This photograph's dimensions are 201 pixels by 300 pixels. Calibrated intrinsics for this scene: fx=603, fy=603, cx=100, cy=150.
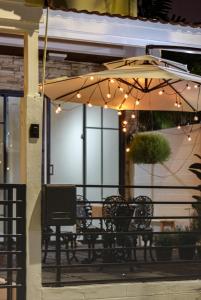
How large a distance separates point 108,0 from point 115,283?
21.8ft

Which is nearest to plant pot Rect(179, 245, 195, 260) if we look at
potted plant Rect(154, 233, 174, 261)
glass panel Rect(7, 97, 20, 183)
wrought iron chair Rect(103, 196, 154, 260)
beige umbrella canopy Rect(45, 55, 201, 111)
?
potted plant Rect(154, 233, 174, 261)

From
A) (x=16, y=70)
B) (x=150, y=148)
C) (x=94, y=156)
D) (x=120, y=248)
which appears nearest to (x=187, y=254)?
(x=120, y=248)

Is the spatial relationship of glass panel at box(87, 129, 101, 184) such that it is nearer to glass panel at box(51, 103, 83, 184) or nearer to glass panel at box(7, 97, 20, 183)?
glass panel at box(51, 103, 83, 184)

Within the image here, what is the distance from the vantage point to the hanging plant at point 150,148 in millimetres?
12070

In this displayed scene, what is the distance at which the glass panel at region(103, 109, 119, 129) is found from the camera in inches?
521

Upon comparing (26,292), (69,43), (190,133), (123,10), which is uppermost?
(123,10)

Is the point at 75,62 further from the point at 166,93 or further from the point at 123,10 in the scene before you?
the point at 166,93

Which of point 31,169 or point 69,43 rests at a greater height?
point 69,43

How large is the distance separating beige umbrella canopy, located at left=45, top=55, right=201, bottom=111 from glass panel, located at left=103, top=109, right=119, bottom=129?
10.6ft

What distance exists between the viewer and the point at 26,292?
22.7 ft

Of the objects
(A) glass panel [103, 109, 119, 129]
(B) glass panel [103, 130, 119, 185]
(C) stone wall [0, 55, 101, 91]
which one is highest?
(C) stone wall [0, 55, 101, 91]

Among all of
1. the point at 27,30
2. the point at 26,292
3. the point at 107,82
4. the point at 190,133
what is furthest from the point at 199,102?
the point at 26,292

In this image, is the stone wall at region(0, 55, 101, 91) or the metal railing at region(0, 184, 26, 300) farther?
the stone wall at region(0, 55, 101, 91)

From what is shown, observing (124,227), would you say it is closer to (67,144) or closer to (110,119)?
(67,144)
